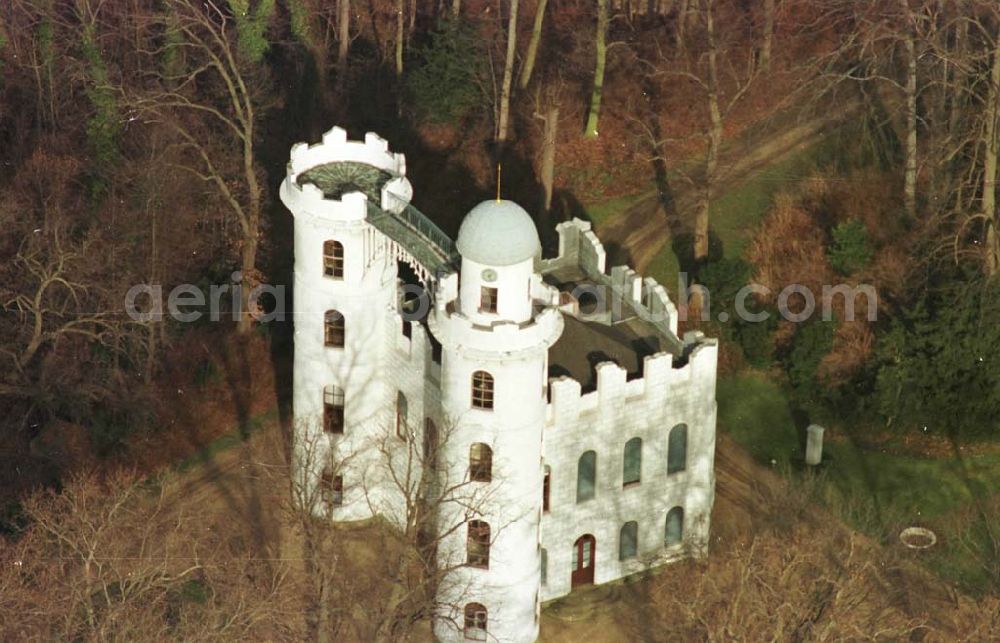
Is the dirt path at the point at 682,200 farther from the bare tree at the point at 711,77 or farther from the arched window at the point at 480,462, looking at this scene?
the arched window at the point at 480,462

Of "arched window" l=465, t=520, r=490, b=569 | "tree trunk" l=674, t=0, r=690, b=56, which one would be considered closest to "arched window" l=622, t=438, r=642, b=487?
"arched window" l=465, t=520, r=490, b=569

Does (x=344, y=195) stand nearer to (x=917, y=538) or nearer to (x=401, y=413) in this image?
(x=401, y=413)

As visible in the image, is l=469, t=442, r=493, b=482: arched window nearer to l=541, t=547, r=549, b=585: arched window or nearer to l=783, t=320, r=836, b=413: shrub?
l=541, t=547, r=549, b=585: arched window

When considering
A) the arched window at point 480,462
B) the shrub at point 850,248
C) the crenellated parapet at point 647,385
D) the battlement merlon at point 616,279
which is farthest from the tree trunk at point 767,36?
the arched window at point 480,462

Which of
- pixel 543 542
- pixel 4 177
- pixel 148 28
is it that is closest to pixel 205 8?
pixel 148 28

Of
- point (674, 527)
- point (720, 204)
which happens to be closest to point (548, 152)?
point (720, 204)

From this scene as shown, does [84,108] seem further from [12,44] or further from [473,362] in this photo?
[473,362]
